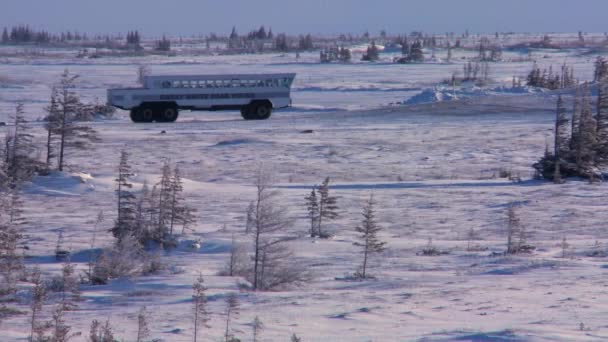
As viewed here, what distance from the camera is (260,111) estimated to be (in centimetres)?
4441

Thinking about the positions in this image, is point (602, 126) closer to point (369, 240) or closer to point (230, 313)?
point (369, 240)

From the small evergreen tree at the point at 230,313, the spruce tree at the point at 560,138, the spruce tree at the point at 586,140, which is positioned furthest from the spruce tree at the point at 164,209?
the spruce tree at the point at 586,140

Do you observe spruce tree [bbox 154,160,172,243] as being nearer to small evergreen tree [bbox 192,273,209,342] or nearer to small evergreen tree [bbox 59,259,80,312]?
small evergreen tree [bbox 59,259,80,312]

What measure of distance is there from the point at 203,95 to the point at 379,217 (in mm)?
24684

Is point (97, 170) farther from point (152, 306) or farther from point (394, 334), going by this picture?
point (394, 334)

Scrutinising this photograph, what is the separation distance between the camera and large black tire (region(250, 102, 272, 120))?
44344mm

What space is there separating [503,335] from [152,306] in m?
3.98

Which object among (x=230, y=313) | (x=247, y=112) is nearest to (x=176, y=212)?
(x=230, y=313)

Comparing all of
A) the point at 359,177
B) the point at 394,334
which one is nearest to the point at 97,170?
the point at 359,177

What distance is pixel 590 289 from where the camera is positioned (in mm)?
12312

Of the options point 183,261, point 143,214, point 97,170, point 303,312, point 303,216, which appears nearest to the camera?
point 303,312

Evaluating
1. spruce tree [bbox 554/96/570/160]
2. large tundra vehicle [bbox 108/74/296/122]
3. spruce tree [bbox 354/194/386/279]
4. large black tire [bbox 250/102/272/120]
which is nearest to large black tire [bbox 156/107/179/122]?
large tundra vehicle [bbox 108/74/296/122]

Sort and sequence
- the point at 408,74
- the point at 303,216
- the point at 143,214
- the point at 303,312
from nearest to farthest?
the point at 303,312
the point at 143,214
the point at 303,216
the point at 408,74

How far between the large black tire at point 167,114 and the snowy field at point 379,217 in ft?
5.17
